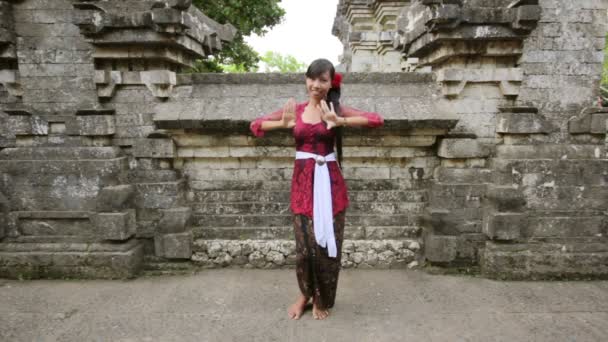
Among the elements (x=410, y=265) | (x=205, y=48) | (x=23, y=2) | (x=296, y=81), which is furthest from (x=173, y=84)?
(x=410, y=265)

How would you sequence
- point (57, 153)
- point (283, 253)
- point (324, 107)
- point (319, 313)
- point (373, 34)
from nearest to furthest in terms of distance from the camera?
point (324, 107) → point (319, 313) → point (57, 153) → point (283, 253) → point (373, 34)

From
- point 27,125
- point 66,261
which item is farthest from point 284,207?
point 27,125

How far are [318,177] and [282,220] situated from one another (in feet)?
4.77

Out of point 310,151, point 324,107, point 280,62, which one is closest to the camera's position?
point 324,107

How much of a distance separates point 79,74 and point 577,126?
5537 mm

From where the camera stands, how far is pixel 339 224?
3.21m

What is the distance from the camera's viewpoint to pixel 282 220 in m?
4.37

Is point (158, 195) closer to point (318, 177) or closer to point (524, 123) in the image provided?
point (318, 177)

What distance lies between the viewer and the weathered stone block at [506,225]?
13.0 ft

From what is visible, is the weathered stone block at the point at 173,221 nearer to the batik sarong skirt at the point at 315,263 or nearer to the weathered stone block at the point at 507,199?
the batik sarong skirt at the point at 315,263

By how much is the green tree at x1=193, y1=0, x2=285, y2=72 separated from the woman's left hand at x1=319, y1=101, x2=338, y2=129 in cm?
752

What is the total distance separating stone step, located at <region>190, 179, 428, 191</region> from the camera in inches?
171

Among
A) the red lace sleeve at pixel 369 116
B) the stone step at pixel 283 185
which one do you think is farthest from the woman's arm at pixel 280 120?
the stone step at pixel 283 185

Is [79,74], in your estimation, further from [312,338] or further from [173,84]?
[312,338]
